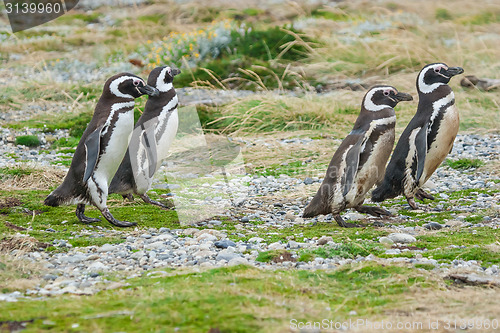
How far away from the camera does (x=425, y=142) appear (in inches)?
240

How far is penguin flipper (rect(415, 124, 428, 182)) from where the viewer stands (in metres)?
6.02

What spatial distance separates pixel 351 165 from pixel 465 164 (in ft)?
8.81

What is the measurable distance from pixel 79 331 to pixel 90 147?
2690 mm

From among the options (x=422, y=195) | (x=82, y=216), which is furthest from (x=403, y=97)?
(x=82, y=216)

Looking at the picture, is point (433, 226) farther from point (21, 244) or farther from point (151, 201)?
point (21, 244)

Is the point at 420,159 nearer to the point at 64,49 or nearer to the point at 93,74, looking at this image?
the point at 93,74

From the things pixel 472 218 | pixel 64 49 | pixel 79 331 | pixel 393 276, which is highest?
pixel 79 331

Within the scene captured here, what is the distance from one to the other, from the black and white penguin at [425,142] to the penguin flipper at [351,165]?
2.86ft

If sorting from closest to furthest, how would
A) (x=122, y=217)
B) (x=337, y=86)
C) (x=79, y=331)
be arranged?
1. (x=79, y=331)
2. (x=122, y=217)
3. (x=337, y=86)

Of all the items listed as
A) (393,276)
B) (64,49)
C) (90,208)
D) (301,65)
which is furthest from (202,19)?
(393,276)

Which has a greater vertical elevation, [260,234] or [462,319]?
[462,319]

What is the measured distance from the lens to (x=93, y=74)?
14055 millimetres

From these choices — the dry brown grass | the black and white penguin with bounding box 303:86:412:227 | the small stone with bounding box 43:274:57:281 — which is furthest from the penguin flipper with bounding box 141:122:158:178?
→ the small stone with bounding box 43:274:57:281

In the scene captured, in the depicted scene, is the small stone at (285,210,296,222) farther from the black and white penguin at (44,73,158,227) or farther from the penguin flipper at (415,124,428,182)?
the black and white penguin at (44,73,158,227)
